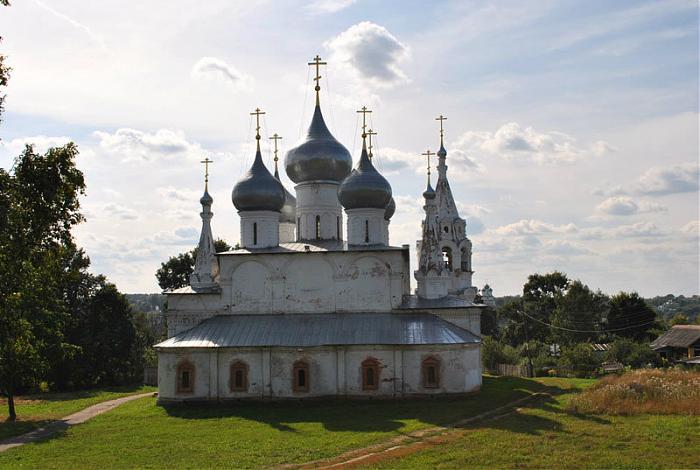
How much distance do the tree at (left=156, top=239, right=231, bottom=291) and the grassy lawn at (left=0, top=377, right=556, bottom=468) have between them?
21.8 meters

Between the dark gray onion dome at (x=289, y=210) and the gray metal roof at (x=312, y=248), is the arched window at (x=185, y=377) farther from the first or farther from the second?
the dark gray onion dome at (x=289, y=210)

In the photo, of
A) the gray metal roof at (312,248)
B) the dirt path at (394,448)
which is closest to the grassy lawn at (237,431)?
the dirt path at (394,448)

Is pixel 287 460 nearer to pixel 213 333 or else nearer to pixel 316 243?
pixel 213 333

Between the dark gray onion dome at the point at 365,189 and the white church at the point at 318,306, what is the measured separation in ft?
0.14

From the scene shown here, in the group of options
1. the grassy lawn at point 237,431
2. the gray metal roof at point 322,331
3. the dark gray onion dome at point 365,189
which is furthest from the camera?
the dark gray onion dome at point 365,189

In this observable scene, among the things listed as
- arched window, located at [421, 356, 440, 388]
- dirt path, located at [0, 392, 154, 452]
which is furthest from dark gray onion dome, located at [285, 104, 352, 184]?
dirt path, located at [0, 392, 154, 452]

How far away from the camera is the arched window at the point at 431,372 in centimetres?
2494

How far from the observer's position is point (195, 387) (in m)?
25.8

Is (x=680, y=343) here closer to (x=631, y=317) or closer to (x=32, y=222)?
(x=631, y=317)

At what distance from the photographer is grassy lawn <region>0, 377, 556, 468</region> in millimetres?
17078

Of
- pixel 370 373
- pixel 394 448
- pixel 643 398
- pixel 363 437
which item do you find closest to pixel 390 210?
pixel 370 373

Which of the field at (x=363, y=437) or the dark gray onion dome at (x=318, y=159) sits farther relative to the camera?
the dark gray onion dome at (x=318, y=159)

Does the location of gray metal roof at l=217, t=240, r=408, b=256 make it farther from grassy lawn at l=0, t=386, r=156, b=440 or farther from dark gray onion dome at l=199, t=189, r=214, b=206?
grassy lawn at l=0, t=386, r=156, b=440

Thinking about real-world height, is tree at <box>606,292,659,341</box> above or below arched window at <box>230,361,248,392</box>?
above
